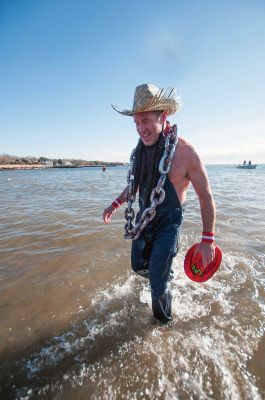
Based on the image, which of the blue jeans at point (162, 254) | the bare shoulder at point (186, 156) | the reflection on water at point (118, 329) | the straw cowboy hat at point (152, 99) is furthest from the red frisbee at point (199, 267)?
the straw cowboy hat at point (152, 99)

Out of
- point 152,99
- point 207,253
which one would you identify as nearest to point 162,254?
point 207,253

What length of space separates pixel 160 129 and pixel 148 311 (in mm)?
2287

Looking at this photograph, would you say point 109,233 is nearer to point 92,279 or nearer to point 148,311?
point 92,279

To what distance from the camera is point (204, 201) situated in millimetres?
2543

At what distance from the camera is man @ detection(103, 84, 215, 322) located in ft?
8.31

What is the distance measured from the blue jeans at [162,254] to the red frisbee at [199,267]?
24cm

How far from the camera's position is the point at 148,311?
3203mm

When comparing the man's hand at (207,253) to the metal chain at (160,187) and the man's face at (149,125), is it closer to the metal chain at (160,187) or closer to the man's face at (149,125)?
the metal chain at (160,187)

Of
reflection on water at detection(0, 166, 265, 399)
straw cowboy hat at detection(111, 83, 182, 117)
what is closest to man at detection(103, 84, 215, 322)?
straw cowboy hat at detection(111, 83, 182, 117)

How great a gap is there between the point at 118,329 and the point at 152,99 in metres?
2.61

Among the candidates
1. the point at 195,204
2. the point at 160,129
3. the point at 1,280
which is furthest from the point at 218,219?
the point at 1,280

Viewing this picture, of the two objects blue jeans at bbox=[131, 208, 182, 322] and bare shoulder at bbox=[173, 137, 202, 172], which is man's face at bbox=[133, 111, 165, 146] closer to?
bare shoulder at bbox=[173, 137, 202, 172]

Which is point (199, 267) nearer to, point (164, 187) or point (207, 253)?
point (207, 253)

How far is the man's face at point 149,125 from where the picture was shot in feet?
8.93
